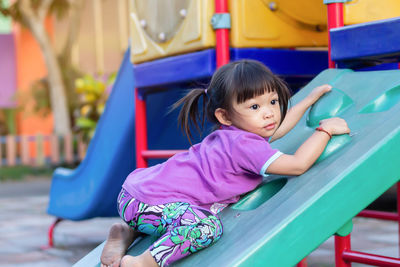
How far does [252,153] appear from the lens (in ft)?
4.99

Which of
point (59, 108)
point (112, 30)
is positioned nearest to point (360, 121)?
point (59, 108)

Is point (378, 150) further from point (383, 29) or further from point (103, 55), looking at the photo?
point (103, 55)

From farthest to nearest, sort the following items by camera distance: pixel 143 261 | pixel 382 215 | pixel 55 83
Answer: pixel 55 83 → pixel 382 215 → pixel 143 261

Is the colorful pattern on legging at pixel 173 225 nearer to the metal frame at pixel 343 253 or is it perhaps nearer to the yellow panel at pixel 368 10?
the metal frame at pixel 343 253

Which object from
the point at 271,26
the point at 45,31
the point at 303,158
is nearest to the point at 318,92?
the point at 303,158

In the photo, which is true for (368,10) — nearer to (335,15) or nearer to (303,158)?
(335,15)

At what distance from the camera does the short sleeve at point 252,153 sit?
1.50 m

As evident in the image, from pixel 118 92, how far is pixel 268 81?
193 centimetres

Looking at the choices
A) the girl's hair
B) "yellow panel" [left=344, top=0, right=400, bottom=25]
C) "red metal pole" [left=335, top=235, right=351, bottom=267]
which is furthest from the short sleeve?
"red metal pole" [left=335, top=235, right=351, bottom=267]

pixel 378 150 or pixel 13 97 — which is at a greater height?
pixel 378 150

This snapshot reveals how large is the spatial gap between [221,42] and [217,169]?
1.08 metres

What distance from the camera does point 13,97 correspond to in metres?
13.1

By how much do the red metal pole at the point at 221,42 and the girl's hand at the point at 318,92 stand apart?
2.58 ft

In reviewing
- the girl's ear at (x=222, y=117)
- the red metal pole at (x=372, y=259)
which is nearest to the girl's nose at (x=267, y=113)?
the girl's ear at (x=222, y=117)
